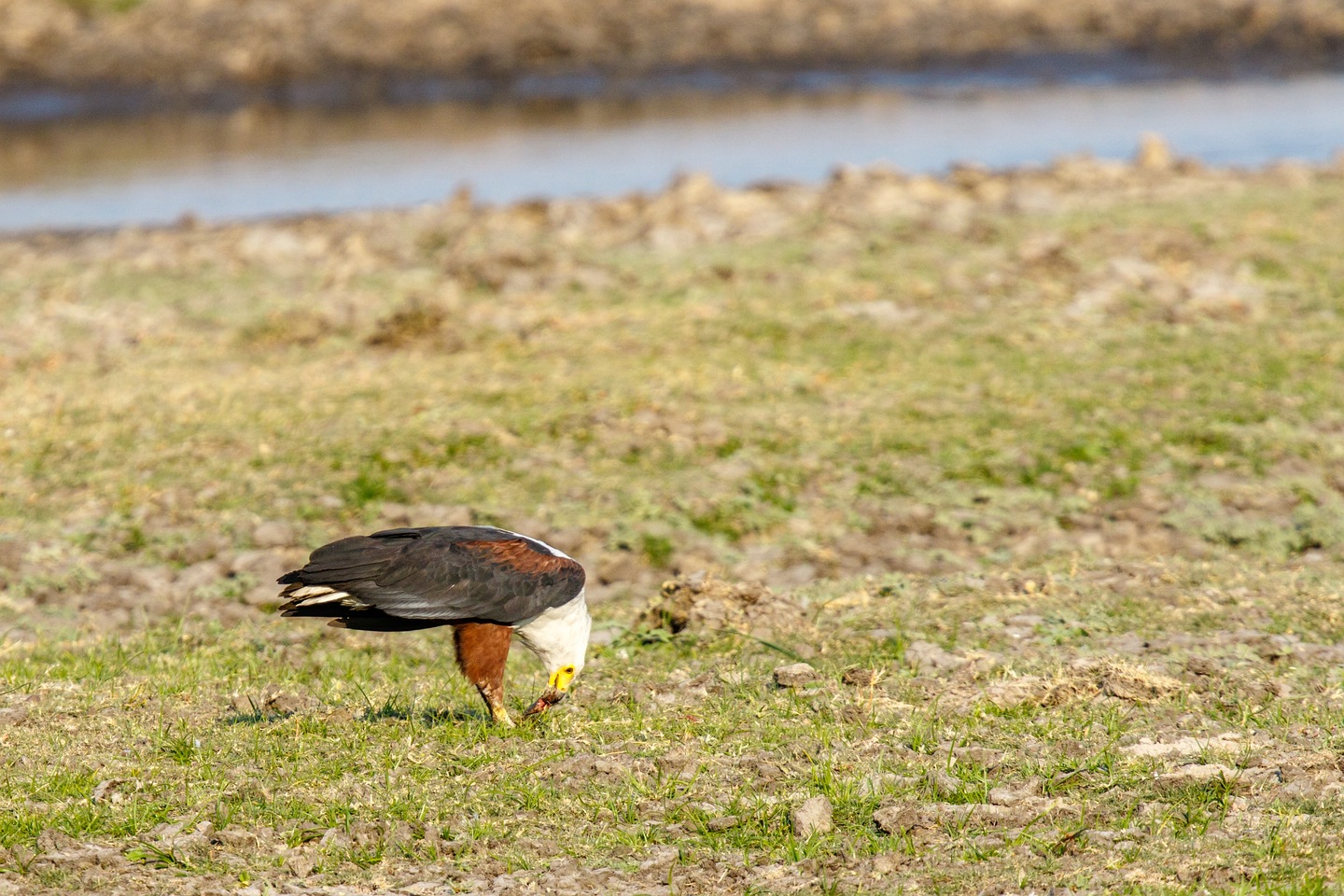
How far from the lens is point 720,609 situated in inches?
362

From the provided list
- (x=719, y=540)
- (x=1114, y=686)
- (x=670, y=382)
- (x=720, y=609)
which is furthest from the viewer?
(x=670, y=382)

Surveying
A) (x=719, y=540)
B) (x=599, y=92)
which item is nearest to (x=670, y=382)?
(x=719, y=540)

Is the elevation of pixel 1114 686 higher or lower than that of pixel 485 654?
lower

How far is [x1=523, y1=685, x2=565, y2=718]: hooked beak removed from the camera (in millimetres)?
7445

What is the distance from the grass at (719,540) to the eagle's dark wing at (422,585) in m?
0.62

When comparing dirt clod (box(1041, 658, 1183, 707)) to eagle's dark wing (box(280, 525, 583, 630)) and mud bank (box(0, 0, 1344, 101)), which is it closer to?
eagle's dark wing (box(280, 525, 583, 630))

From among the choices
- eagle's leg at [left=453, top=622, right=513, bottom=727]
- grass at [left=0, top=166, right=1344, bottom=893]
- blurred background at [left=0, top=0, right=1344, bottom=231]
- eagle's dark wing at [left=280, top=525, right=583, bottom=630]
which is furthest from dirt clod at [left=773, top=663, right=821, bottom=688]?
blurred background at [left=0, top=0, right=1344, bottom=231]

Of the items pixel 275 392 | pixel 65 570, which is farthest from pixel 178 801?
pixel 275 392

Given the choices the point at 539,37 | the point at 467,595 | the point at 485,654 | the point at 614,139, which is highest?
the point at 539,37

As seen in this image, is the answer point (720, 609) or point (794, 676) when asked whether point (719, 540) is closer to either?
point (720, 609)

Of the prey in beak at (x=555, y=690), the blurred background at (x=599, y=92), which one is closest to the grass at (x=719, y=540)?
the prey in beak at (x=555, y=690)

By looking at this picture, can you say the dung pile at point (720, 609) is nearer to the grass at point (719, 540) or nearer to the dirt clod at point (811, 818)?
the grass at point (719, 540)

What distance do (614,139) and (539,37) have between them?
14.6 metres

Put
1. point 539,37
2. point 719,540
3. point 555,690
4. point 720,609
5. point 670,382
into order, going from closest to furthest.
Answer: point 555,690, point 720,609, point 719,540, point 670,382, point 539,37
